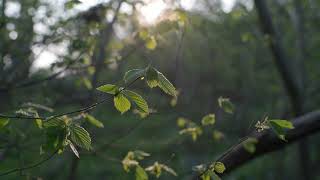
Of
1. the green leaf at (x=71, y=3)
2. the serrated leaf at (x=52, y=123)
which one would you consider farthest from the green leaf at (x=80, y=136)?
the green leaf at (x=71, y=3)

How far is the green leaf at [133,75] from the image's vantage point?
5.23 ft

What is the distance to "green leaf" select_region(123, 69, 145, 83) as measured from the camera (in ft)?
5.23

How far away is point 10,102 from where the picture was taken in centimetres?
373

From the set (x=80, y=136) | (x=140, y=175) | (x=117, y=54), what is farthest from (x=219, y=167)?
(x=117, y=54)

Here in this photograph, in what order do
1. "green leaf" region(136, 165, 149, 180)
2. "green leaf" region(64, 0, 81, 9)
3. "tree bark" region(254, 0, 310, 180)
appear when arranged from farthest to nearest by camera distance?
"tree bark" region(254, 0, 310, 180) → "green leaf" region(64, 0, 81, 9) → "green leaf" region(136, 165, 149, 180)

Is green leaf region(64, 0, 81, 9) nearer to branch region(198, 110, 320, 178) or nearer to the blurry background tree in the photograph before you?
the blurry background tree

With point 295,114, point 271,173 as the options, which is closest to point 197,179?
point 295,114

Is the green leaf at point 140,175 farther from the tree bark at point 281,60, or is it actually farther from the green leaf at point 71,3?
the tree bark at point 281,60

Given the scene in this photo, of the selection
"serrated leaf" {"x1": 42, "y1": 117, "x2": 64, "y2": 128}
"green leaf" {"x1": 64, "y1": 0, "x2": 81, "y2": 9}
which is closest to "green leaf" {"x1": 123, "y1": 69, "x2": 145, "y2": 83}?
"serrated leaf" {"x1": 42, "y1": 117, "x2": 64, "y2": 128}

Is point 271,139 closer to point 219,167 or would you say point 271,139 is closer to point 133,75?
point 219,167

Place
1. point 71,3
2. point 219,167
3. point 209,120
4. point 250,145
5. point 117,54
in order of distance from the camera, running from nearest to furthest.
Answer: point 219,167
point 250,145
point 71,3
point 209,120
point 117,54

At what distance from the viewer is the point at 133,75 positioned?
1.61 metres

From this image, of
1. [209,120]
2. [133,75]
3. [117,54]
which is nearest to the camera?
[133,75]

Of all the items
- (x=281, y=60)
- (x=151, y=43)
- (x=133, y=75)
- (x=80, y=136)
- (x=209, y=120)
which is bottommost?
(x=281, y=60)
